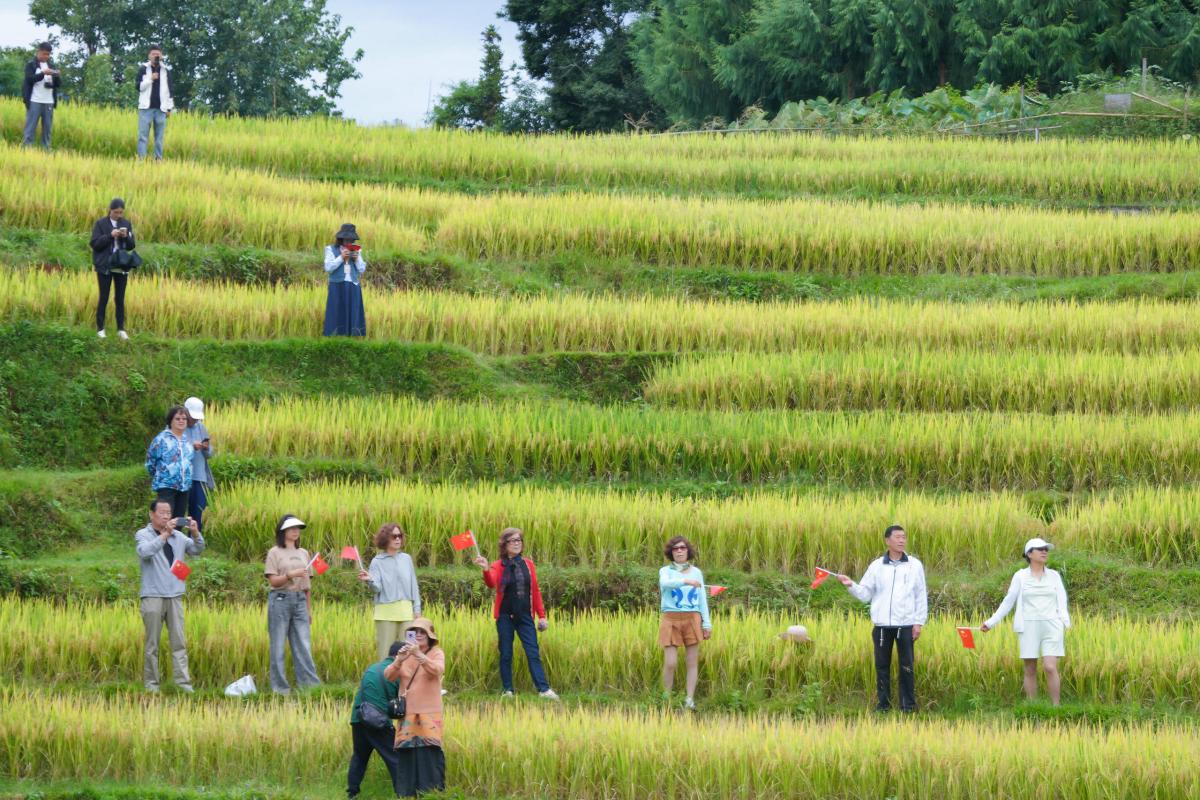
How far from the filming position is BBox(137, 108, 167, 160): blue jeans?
893 inches

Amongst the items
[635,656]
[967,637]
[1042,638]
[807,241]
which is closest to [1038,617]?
[1042,638]

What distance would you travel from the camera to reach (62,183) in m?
19.9

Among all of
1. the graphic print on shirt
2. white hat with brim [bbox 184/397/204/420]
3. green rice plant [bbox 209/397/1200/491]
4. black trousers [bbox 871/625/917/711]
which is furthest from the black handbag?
black trousers [bbox 871/625/917/711]

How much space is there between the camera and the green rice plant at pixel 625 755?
384 inches

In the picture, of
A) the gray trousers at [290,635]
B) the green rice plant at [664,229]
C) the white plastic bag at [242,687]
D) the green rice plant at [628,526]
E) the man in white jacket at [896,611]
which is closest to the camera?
the white plastic bag at [242,687]

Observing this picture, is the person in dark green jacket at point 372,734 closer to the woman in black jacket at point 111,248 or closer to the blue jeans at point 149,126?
the woman in black jacket at point 111,248

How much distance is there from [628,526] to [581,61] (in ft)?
112

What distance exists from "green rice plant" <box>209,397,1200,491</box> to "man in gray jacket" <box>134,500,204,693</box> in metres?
3.74

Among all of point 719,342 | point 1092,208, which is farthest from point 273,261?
point 1092,208

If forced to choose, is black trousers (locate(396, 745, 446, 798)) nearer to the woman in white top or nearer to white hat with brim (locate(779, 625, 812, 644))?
white hat with brim (locate(779, 625, 812, 644))

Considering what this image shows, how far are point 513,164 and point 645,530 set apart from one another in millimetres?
12324

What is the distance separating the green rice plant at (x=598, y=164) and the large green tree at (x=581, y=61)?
19.1m

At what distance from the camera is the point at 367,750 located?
32.7ft

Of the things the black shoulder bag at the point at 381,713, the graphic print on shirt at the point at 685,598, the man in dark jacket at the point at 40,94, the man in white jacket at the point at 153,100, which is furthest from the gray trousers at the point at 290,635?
the man in dark jacket at the point at 40,94
